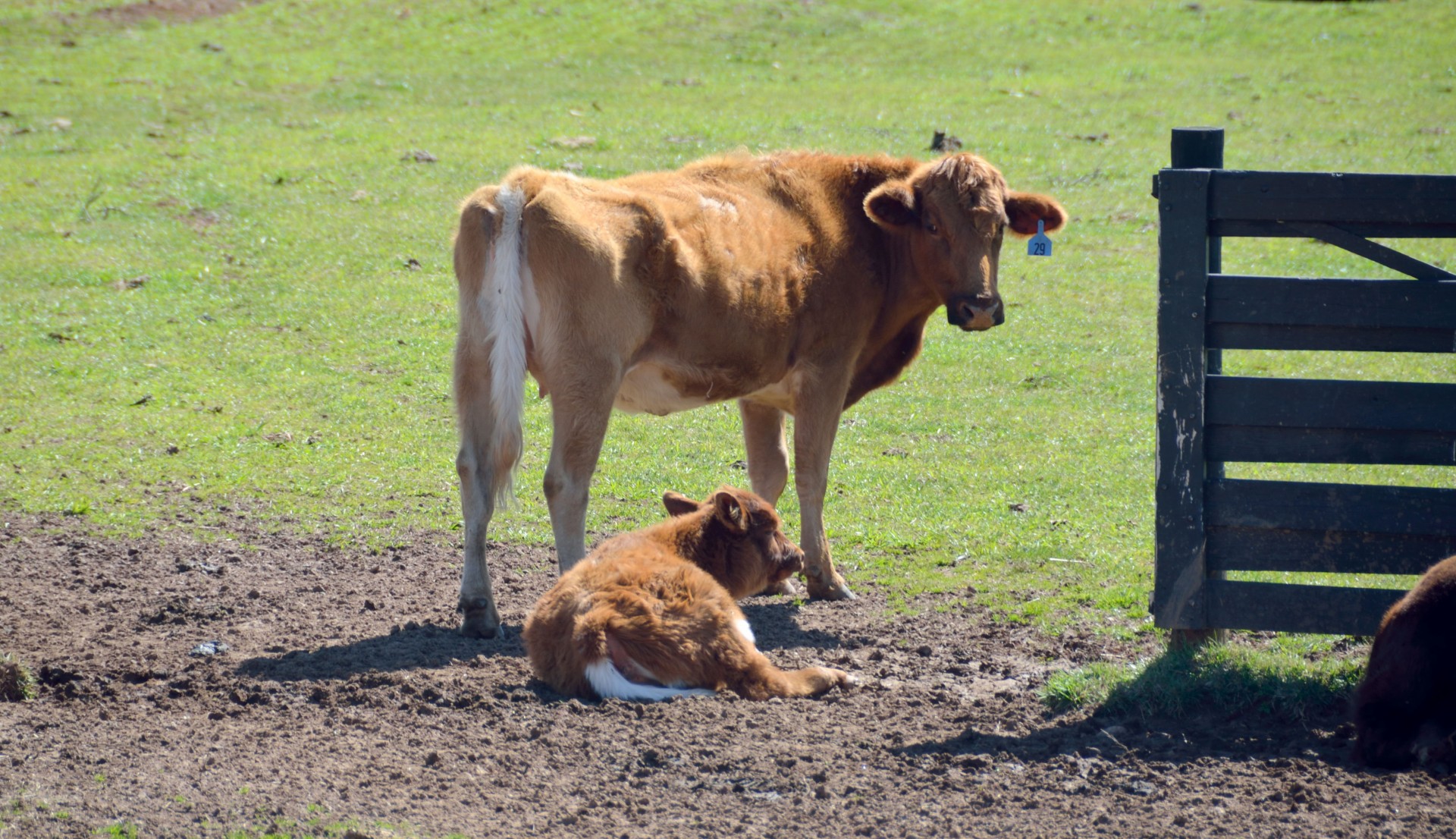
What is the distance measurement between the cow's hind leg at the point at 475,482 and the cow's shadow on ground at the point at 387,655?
0.38ft

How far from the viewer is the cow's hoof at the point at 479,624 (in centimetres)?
700

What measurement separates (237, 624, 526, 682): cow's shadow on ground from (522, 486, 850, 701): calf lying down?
1.99ft

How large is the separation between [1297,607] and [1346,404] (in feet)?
3.07

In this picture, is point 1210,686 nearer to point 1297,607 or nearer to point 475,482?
point 1297,607

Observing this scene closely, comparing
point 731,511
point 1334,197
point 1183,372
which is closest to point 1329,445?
point 1183,372

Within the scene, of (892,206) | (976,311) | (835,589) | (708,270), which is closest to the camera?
(708,270)

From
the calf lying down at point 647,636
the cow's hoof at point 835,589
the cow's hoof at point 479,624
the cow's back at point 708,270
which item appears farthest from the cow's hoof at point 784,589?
the cow's hoof at point 479,624

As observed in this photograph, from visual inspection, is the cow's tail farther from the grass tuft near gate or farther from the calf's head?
the grass tuft near gate

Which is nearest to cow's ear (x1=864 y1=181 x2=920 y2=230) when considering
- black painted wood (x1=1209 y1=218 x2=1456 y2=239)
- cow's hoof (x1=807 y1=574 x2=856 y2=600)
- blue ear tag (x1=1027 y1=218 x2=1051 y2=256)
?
blue ear tag (x1=1027 y1=218 x2=1051 y2=256)

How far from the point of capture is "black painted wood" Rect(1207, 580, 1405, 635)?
19.6ft

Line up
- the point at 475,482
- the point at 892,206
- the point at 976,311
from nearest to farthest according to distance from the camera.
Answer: the point at 475,482
the point at 976,311
the point at 892,206

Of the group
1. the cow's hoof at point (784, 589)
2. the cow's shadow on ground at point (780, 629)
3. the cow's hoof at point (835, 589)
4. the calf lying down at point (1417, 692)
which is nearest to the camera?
the calf lying down at point (1417, 692)

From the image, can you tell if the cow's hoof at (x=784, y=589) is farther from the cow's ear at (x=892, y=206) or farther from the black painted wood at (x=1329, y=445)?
the black painted wood at (x=1329, y=445)

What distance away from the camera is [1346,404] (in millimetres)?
5926
